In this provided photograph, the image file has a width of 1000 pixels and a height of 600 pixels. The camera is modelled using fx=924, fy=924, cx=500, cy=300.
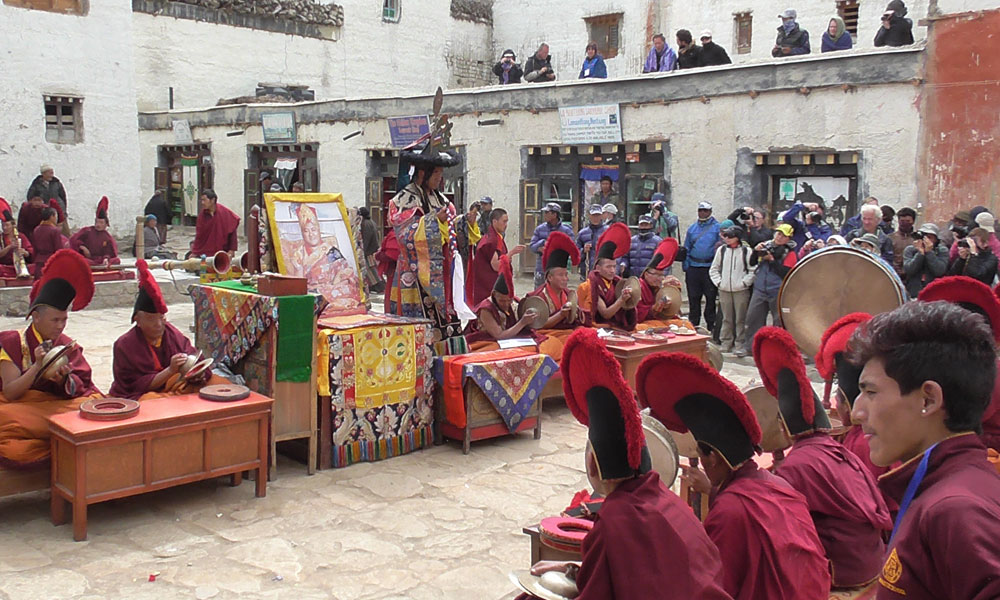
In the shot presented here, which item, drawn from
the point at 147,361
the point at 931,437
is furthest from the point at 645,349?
the point at 931,437

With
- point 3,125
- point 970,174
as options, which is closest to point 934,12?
point 970,174

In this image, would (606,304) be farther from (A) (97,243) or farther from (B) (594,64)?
(B) (594,64)

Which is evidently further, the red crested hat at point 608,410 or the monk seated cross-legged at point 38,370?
the monk seated cross-legged at point 38,370

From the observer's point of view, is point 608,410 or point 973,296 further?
point 973,296

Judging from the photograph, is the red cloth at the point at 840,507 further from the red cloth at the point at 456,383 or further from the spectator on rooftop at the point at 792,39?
the spectator on rooftop at the point at 792,39

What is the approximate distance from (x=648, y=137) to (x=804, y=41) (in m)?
2.82

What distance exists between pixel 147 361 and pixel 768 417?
3598 millimetres

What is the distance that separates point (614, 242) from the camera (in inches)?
318

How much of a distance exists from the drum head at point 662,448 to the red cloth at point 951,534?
152 cm

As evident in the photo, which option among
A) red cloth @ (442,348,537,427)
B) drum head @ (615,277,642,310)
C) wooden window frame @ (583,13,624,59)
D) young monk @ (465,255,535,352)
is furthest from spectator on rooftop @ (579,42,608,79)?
red cloth @ (442,348,537,427)

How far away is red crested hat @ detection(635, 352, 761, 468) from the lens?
282 cm

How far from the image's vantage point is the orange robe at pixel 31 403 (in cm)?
491

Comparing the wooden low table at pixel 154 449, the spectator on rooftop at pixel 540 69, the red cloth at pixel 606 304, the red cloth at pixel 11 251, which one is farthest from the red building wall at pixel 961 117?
the red cloth at pixel 11 251

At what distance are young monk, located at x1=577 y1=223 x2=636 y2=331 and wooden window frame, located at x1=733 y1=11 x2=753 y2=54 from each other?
13.5m
